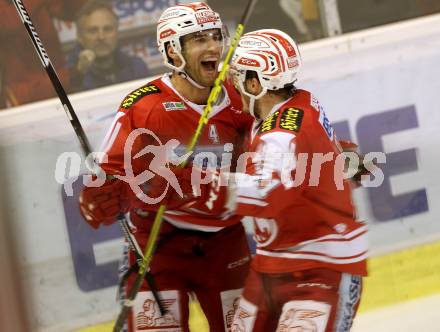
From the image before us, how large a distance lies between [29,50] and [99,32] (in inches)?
10.6

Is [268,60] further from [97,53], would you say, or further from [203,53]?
[97,53]

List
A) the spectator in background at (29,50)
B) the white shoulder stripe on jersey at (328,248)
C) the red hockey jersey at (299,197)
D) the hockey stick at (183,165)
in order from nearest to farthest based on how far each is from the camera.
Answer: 1. the red hockey jersey at (299,197)
2. the white shoulder stripe on jersey at (328,248)
3. the hockey stick at (183,165)
4. the spectator in background at (29,50)

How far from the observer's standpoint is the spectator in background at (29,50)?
3748 millimetres

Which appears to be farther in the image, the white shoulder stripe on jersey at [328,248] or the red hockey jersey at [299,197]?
the white shoulder stripe on jersey at [328,248]

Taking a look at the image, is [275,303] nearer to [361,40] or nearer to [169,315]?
[169,315]

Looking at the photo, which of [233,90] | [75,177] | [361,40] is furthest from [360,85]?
[75,177]

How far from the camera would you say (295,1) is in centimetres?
393

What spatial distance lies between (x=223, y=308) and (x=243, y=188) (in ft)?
2.17

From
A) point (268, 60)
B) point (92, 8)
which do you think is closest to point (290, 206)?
point (268, 60)

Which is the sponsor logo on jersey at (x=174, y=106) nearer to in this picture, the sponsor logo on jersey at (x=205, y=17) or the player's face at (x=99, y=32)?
the sponsor logo on jersey at (x=205, y=17)

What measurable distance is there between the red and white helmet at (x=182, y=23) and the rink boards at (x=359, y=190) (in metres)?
0.72

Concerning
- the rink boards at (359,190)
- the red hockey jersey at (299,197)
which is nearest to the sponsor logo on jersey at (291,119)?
the red hockey jersey at (299,197)

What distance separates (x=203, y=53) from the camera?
3127 millimetres

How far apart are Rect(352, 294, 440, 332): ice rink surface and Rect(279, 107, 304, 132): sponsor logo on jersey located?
140cm
